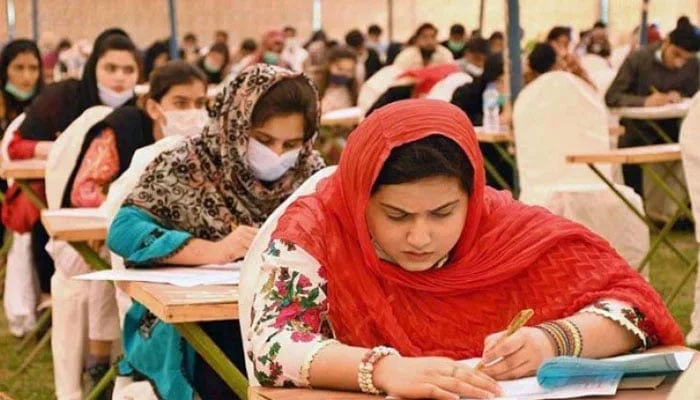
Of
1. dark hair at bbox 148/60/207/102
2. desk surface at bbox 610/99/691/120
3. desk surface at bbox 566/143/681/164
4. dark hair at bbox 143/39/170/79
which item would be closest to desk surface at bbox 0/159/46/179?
dark hair at bbox 148/60/207/102

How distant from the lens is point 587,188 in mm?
7125

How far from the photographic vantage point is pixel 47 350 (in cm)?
667

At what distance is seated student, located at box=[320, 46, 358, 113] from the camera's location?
38.7 ft

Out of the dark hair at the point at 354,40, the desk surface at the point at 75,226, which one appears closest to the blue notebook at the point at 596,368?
the desk surface at the point at 75,226

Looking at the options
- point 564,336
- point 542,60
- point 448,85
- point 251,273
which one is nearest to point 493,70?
point 448,85

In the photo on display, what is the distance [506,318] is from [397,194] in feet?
0.86

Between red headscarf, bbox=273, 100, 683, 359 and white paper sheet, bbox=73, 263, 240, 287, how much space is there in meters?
0.96

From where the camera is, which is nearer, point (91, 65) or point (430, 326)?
point (430, 326)

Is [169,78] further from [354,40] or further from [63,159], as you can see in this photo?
[354,40]

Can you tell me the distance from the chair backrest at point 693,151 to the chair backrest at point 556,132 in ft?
4.90

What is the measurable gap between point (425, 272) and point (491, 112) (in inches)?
246

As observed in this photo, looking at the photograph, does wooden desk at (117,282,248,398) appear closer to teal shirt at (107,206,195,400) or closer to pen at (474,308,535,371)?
teal shirt at (107,206,195,400)

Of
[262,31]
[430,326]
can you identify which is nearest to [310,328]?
[430,326]

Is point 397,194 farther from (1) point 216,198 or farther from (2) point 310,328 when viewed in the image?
(1) point 216,198
